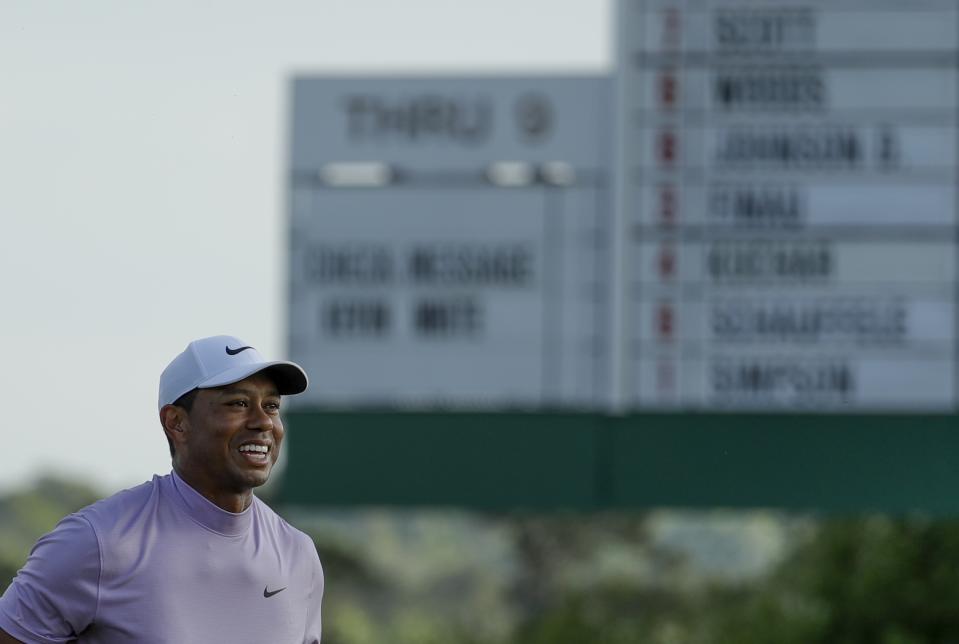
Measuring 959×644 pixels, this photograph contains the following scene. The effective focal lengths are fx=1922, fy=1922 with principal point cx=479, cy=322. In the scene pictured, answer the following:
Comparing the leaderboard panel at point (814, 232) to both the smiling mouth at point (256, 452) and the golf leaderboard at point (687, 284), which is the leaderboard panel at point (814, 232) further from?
the smiling mouth at point (256, 452)

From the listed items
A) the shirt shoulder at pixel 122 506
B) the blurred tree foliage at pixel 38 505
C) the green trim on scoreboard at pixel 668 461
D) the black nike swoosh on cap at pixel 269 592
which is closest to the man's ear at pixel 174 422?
the shirt shoulder at pixel 122 506

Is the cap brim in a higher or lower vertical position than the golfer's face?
higher

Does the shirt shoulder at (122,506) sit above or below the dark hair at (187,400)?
below

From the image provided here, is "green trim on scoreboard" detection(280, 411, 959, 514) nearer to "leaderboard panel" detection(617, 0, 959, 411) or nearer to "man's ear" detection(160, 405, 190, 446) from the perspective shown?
"leaderboard panel" detection(617, 0, 959, 411)

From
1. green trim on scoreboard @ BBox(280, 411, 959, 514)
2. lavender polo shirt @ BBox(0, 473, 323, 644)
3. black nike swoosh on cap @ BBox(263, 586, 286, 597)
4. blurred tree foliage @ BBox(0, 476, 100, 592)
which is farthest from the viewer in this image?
blurred tree foliage @ BBox(0, 476, 100, 592)

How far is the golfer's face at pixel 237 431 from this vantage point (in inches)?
132

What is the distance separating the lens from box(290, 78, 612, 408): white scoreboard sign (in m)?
10.4

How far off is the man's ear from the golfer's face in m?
0.02

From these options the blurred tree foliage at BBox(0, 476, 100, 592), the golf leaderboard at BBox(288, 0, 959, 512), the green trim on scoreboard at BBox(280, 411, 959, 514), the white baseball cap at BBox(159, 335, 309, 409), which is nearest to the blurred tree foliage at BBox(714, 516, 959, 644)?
the green trim on scoreboard at BBox(280, 411, 959, 514)

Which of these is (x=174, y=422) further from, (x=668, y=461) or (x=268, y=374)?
(x=668, y=461)

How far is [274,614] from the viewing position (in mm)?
3539

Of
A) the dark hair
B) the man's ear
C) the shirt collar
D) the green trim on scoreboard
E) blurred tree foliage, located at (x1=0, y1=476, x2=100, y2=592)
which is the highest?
the dark hair

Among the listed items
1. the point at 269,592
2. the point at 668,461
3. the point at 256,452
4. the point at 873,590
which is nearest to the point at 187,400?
the point at 256,452

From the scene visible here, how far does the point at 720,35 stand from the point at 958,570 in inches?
335
